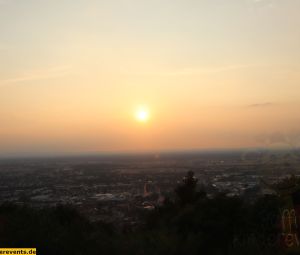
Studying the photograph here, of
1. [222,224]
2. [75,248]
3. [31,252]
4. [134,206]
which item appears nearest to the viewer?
[31,252]

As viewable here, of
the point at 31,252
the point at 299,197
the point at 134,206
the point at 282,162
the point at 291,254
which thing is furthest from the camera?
the point at 282,162

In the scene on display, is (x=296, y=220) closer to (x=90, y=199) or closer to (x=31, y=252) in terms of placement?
(x=31, y=252)

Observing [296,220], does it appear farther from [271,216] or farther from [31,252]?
[31,252]

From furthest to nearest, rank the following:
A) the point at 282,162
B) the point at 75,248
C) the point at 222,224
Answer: the point at 282,162
the point at 222,224
the point at 75,248

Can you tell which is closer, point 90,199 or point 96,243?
point 96,243

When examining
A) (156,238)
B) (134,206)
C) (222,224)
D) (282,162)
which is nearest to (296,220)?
(222,224)

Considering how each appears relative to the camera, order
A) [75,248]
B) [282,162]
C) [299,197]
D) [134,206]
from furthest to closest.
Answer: [282,162]
[134,206]
[299,197]
[75,248]

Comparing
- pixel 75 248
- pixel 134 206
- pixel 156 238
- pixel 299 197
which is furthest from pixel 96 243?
pixel 134 206

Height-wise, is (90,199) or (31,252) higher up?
(31,252)

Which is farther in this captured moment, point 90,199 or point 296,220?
point 90,199
